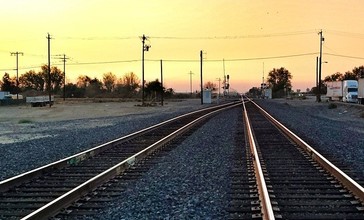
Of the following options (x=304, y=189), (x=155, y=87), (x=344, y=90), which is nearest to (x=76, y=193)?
(x=304, y=189)

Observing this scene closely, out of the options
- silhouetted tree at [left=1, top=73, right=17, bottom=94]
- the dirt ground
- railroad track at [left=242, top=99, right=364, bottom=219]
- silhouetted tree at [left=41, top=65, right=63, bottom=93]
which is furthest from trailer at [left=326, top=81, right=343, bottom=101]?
silhouetted tree at [left=1, top=73, right=17, bottom=94]

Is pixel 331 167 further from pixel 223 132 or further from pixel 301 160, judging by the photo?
pixel 223 132

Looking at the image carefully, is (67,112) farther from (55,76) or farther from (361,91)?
(55,76)

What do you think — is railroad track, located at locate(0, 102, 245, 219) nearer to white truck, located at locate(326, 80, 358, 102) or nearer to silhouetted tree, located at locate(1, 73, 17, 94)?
white truck, located at locate(326, 80, 358, 102)

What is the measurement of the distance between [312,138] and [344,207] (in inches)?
448

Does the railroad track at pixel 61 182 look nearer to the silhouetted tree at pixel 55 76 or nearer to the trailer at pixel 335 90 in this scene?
the trailer at pixel 335 90

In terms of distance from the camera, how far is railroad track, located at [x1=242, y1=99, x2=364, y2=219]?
679 centimetres

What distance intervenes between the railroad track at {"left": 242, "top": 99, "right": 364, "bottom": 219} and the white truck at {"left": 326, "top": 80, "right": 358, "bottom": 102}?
62584 mm

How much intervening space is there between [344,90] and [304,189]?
235 ft

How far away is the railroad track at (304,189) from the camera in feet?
22.3

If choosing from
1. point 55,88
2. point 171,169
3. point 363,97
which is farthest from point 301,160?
point 55,88

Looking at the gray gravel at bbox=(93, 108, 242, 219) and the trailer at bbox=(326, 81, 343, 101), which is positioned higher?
the trailer at bbox=(326, 81, 343, 101)

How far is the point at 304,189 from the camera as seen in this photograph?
8578 millimetres

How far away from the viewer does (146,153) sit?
13445 mm
